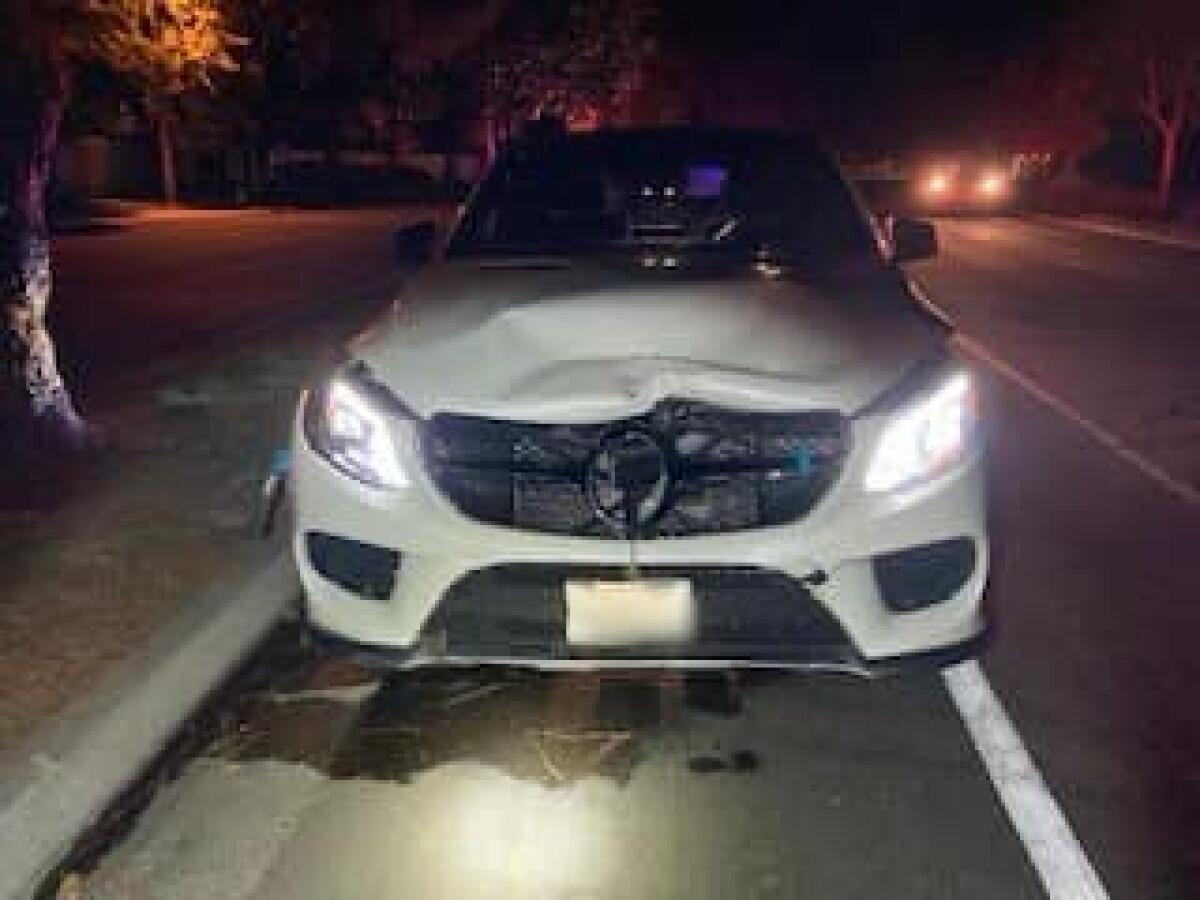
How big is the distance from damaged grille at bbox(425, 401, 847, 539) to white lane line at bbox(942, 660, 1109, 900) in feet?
3.29

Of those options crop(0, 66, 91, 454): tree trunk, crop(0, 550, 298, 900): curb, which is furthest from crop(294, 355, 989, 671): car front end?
crop(0, 66, 91, 454): tree trunk

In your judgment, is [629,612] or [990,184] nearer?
[629,612]

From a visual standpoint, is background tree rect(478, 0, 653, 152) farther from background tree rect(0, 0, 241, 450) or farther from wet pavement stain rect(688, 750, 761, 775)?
wet pavement stain rect(688, 750, 761, 775)

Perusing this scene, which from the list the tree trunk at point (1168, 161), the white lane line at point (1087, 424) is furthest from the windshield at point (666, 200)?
the tree trunk at point (1168, 161)

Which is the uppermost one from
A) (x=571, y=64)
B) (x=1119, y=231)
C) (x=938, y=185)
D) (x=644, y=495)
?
(x=571, y=64)

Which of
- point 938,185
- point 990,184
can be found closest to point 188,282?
point 938,185

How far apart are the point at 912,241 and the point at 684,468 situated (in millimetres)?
2629

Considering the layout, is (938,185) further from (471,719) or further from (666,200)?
(471,719)

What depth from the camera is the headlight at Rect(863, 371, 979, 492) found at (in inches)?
155

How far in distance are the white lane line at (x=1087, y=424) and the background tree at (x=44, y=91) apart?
5254 mm

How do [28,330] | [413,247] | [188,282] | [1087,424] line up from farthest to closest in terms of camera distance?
[188,282], [1087,424], [28,330], [413,247]

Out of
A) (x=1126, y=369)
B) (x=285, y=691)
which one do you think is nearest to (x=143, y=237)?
(x=1126, y=369)

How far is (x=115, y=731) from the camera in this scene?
4223 mm

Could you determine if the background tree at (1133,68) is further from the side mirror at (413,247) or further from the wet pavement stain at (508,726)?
the wet pavement stain at (508,726)
